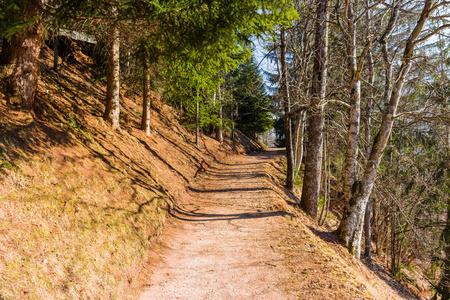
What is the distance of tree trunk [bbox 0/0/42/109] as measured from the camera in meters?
5.07

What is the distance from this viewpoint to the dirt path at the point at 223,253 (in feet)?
13.0

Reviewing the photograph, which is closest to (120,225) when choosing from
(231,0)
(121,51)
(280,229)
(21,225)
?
(21,225)

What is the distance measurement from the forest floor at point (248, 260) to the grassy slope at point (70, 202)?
59 centimetres

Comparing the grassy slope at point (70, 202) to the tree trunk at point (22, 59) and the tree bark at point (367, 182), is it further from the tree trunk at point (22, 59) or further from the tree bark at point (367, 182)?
the tree bark at point (367, 182)

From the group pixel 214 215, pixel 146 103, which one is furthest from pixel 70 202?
pixel 146 103

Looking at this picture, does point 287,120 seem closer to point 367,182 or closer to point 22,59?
point 367,182

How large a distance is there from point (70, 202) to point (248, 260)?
138 inches

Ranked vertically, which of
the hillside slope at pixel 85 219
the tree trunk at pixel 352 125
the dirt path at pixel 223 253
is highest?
the tree trunk at pixel 352 125

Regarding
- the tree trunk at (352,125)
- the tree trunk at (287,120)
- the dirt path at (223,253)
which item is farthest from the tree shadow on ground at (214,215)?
the tree trunk at (287,120)

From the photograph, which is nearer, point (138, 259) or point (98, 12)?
point (138, 259)

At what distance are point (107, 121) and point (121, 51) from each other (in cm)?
347

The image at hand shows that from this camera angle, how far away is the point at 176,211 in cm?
757

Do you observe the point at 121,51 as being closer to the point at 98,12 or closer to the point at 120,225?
the point at 98,12

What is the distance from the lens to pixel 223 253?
5.21m
